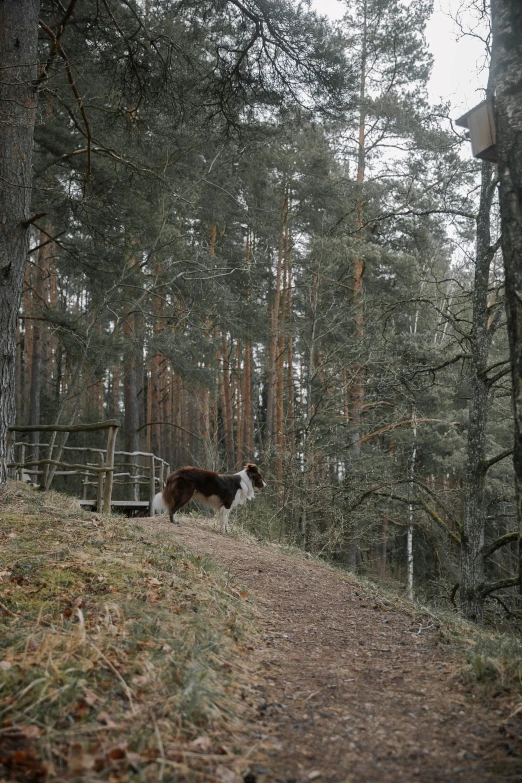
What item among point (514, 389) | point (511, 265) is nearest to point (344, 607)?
point (514, 389)

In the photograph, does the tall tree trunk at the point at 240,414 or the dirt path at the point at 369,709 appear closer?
the dirt path at the point at 369,709

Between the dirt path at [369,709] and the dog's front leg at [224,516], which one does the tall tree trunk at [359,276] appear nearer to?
the dog's front leg at [224,516]

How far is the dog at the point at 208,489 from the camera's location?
1079 cm

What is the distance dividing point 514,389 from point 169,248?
13107 millimetres

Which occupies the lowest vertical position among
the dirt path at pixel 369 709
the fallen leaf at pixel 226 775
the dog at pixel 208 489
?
the dirt path at pixel 369 709

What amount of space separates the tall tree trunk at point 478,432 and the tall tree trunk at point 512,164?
5508 mm

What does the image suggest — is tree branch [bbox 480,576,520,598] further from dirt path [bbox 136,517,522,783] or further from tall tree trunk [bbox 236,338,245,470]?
tall tree trunk [bbox 236,338,245,470]

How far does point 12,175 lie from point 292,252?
16.0 metres

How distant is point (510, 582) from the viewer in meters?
7.70

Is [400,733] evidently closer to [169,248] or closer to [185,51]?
[185,51]

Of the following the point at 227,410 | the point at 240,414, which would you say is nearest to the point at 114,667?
the point at 227,410

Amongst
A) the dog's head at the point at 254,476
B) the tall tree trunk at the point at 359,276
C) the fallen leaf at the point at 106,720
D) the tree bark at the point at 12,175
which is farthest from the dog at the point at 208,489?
the fallen leaf at the point at 106,720

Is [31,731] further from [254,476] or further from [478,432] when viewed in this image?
[254,476]

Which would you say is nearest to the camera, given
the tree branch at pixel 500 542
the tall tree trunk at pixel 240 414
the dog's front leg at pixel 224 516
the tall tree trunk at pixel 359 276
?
the tree branch at pixel 500 542
